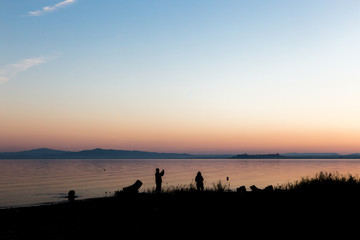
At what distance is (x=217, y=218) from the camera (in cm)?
1434

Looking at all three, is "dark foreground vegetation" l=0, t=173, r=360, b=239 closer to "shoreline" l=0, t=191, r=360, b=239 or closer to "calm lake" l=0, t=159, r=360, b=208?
"shoreline" l=0, t=191, r=360, b=239

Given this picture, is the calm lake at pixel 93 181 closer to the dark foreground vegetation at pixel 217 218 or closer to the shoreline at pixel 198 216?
the shoreline at pixel 198 216

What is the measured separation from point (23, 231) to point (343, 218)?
13.2 meters

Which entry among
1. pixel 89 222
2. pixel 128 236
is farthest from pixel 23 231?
pixel 128 236

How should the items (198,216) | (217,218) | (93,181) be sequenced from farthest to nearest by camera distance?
(93,181)
(198,216)
(217,218)

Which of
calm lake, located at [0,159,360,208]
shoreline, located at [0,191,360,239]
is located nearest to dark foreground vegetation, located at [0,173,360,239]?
shoreline, located at [0,191,360,239]

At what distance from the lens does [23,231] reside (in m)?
14.4

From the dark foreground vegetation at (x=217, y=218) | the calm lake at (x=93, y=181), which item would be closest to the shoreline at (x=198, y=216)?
the dark foreground vegetation at (x=217, y=218)

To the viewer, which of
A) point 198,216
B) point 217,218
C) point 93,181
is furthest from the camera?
point 93,181

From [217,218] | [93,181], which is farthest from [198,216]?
[93,181]

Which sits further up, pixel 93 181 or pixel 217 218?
pixel 217 218

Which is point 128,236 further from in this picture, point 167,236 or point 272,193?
point 272,193

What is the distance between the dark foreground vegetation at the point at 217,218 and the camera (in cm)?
1257

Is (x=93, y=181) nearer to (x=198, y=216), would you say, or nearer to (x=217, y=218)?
(x=198, y=216)
